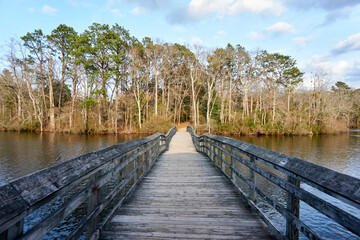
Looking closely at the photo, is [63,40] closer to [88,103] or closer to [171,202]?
[88,103]

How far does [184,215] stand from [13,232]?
2.25 meters

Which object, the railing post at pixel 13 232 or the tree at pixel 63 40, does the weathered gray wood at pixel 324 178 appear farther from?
the tree at pixel 63 40

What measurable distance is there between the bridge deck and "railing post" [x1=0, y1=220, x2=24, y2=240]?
137 cm

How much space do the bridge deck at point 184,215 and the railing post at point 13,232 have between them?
137cm

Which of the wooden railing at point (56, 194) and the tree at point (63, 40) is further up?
the tree at point (63, 40)

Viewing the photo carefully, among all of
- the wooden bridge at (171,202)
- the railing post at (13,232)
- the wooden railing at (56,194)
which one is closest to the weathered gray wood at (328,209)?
the wooden bridge at (171,202)

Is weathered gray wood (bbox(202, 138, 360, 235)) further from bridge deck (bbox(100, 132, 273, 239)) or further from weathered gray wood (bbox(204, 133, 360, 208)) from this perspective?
bridge deck (bbox(100, 132, 273, 239))

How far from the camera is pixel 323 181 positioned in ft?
5.20

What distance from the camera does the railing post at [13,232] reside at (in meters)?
1.13

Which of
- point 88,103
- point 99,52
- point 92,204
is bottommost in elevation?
point 92,204

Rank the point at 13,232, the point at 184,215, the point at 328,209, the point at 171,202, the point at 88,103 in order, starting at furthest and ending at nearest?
1. the point at 88,103
2. the point at 171,202
3. the point at 184,215
4. the point at 328,209
5. the point at 13,232

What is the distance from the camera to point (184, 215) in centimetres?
296

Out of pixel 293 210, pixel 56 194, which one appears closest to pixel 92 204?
pixel 56 194

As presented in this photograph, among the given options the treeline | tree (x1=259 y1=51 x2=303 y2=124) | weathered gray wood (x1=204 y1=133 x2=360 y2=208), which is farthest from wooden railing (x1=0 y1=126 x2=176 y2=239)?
tree (x1=259 y1=51 x2=303 y2=124)
